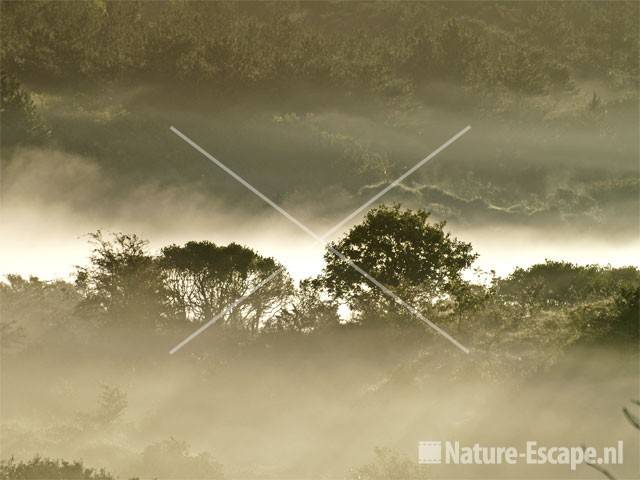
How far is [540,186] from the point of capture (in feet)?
519

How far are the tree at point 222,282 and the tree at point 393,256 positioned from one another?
5058mm

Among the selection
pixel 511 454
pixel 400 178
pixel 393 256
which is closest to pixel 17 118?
pixel 393 256

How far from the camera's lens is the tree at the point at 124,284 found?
3177 inches

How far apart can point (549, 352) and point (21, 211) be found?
61.5m

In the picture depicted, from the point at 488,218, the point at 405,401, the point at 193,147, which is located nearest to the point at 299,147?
the point at 193,147

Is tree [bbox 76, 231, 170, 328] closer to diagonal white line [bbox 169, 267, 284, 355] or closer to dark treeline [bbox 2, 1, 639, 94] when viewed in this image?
diagonal white line [bbox 169, 267, 284, 355]

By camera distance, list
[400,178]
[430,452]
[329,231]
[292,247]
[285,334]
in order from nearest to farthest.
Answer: [430,452], [285,334], [292,247], [329,231], [400,178]

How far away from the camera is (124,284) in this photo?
8288 cm

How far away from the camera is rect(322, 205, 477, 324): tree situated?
80.8 meters

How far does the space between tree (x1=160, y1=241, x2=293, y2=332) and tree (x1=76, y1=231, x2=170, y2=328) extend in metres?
1.69

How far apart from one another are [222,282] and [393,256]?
14.3 metres

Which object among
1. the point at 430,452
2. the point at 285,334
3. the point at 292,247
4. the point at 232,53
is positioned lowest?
the point at 430,452

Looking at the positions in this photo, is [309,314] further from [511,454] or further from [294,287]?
[511,454]

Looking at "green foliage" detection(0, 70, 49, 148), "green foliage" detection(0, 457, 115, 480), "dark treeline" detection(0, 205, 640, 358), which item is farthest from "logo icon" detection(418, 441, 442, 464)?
"green foliage" detection(0, 70, 49, 148)
